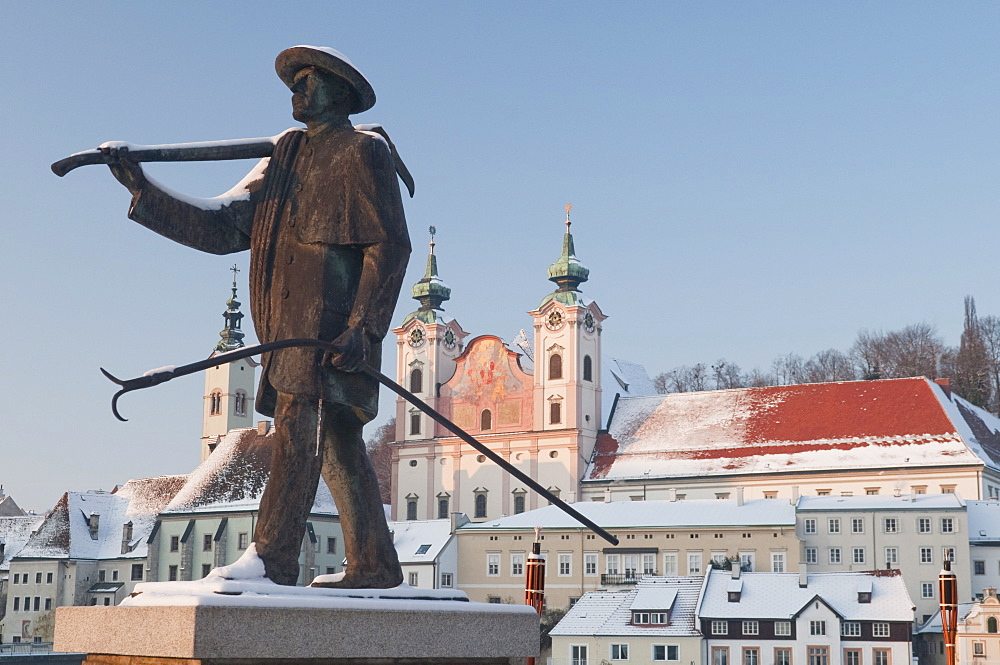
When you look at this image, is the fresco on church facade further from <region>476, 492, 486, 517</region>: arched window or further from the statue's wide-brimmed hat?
the statue's wide-brimmed hat

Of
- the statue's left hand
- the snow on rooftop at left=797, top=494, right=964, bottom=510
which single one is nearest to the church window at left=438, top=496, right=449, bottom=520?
the snow on rooftop at left=797, top=494, right=964, bottom=510

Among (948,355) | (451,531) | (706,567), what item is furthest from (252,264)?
(948,355)

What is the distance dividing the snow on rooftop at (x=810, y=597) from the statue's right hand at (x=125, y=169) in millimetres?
43760

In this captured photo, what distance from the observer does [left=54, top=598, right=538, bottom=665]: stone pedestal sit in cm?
481

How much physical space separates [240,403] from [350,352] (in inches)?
3198

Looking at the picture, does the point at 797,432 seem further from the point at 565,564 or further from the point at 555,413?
the point at 565,564

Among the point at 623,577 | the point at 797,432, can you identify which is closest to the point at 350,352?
the point at 623,577

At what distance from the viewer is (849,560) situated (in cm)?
5500

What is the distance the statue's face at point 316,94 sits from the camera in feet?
19.9

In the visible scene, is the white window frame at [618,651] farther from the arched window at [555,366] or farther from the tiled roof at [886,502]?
the arched window at [555,366]

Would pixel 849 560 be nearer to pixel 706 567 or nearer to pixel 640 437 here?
pixel 706 567

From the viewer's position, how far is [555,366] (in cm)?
6981

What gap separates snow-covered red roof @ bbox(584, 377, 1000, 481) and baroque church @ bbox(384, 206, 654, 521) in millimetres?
2421

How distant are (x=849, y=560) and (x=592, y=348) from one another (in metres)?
20.5
